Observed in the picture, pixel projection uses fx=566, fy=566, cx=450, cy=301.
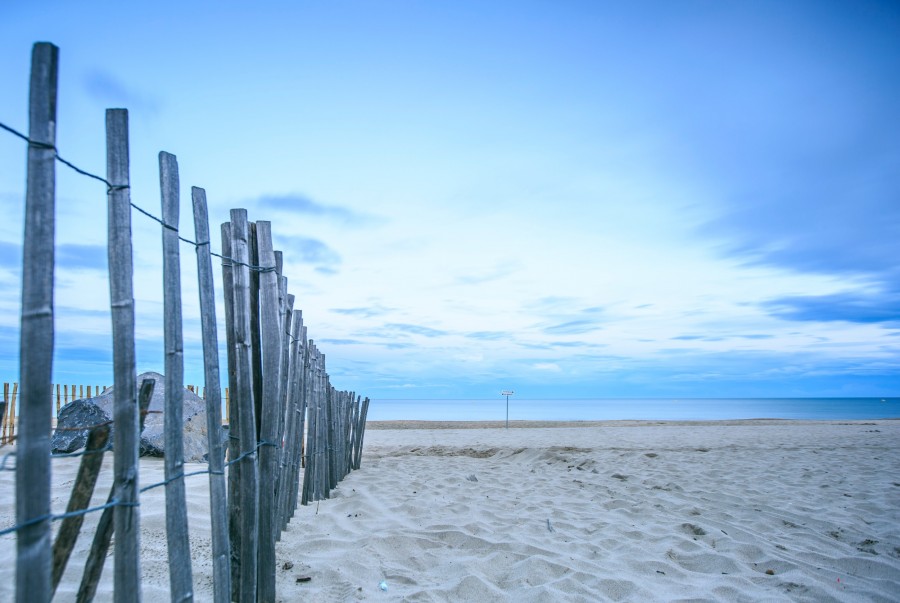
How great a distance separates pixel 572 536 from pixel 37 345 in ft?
14.3

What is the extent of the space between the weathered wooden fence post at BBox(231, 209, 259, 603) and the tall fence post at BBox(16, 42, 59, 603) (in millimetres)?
1197

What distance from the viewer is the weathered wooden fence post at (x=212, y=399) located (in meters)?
2.42

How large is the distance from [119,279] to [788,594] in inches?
164

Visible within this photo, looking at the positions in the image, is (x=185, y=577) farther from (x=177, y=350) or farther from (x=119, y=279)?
(x=119, y=279)

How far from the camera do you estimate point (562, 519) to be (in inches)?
211

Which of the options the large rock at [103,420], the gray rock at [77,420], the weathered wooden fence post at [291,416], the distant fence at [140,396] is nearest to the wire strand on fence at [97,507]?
the distant fence at [140,396]

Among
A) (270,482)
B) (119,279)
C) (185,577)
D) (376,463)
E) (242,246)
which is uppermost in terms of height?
(242,246)

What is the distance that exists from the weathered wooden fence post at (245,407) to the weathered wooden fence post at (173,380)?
51 centimetres

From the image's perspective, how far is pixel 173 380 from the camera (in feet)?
7.05

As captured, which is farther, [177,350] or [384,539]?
[384,539]

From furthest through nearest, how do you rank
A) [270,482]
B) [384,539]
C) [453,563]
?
[384,539], [453,563], [270,482]

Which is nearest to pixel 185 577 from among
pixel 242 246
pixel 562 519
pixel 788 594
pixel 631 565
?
pixel 242 246

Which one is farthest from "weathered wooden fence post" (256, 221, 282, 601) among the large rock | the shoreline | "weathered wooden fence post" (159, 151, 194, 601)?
the shoreline

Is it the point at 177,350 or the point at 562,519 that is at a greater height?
the point at 177,350
